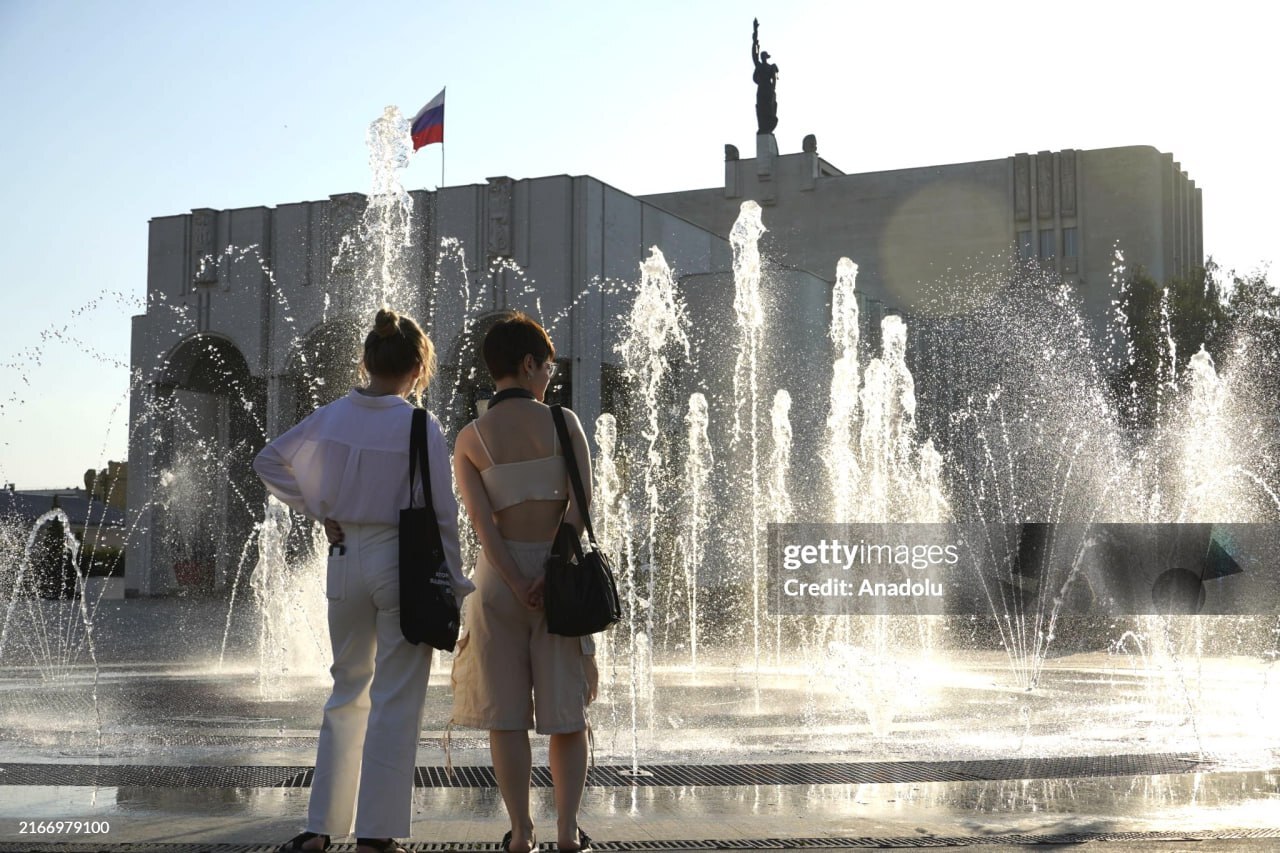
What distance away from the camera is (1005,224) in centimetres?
4353

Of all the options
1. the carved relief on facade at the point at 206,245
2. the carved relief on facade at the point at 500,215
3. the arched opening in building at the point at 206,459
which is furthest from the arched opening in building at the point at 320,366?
the carved relief on facade at the point at 500,215

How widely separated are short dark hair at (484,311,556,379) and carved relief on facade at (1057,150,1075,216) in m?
41.7

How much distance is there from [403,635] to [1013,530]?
63.6 feet

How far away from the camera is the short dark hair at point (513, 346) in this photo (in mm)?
3770

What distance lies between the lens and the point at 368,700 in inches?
144

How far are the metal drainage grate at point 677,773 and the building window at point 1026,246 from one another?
129 feet

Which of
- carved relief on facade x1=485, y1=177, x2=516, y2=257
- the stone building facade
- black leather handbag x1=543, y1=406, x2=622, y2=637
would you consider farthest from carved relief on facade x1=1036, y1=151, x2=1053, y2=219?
black leather handbag x1=543, y1=406, x2=622, y2=637

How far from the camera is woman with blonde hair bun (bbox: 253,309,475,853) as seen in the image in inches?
140

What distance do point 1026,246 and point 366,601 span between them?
1672 inches

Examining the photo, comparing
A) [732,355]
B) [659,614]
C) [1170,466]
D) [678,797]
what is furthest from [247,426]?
[678,797]

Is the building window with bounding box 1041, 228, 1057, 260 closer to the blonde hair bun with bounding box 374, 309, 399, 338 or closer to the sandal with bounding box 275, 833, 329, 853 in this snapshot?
the blonde hair bun with bounding box 374, 309, 399, 338

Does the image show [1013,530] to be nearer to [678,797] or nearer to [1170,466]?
[1170,466]

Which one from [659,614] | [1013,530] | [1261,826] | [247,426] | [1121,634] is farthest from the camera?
[247,426]

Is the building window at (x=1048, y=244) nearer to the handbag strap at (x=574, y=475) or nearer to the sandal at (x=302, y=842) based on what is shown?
the handbag strap at (x=574, y=475)
